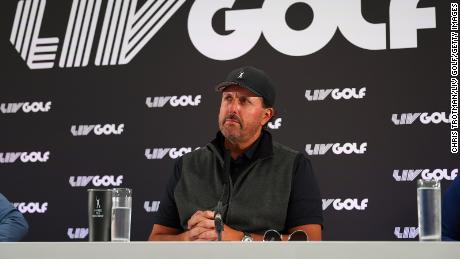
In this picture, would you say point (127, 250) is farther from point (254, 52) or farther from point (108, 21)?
point (108, 21)

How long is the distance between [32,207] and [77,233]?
30 centimetres

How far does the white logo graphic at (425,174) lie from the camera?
324 centimetres

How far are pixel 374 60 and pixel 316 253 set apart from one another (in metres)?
2.12

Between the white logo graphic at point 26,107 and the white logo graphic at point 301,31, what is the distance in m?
0.89

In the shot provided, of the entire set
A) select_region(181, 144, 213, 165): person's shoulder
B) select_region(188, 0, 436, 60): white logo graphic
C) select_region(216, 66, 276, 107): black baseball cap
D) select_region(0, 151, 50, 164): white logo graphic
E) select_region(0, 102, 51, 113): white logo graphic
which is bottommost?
select_region(181, 144, 213, 165): person's shoulder

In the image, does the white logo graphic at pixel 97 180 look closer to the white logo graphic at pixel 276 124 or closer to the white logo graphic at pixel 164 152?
the white logo graphic at pixel 164 152

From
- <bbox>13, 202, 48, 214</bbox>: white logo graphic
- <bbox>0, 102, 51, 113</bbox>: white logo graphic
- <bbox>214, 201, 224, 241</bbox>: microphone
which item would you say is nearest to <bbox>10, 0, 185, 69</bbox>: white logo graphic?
<bbox>0, 102, 51, 113</bbox>: white logo graphic

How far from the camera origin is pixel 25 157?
3854mm

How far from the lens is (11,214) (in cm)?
335

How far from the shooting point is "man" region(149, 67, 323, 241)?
8.72 feet

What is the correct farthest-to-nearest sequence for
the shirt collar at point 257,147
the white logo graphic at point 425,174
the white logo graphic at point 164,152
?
the white logo graphic at point 164,152 < the white logo graphic at point 425,174 < the shirt collar at point 257,147

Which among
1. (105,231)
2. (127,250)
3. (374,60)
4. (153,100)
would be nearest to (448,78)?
(374,60)

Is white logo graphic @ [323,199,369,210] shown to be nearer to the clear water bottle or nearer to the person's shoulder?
the person's shoulder

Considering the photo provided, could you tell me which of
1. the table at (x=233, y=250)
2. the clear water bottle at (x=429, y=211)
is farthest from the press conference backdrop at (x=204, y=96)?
the table at (x=233, y=250)
